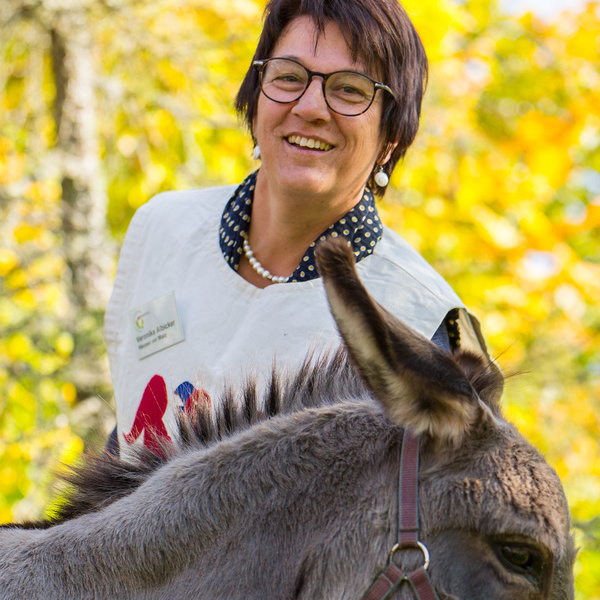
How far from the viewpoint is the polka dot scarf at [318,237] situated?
2.50 meters

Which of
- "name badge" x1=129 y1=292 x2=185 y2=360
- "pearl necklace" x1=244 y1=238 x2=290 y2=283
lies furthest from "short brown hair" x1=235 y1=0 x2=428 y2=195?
"name badge" x1=129 y1=292 x2=185 y2=360

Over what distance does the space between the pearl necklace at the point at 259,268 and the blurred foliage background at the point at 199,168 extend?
2.02 metres

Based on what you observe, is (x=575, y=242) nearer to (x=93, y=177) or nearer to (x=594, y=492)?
(x=594, y=492)

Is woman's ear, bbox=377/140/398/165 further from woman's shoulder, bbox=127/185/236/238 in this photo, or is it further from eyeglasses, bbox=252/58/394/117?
woman's shoulder, bbox=127/185/236/238

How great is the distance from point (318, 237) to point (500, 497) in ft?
3.85

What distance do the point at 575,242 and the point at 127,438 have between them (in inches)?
170

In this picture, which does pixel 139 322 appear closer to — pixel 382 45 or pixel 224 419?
pixel 224 419

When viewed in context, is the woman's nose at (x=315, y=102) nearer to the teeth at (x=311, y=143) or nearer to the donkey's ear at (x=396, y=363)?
the teeth at (x=311, y=143)

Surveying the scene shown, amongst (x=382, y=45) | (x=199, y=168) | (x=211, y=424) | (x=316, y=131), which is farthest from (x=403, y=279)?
(x=199, y=168)

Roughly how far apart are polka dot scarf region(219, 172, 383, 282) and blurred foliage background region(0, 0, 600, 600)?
6.33ft

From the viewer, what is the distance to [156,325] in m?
2.67

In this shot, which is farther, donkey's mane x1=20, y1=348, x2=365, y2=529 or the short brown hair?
the short brown hair

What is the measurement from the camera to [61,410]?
436 cm

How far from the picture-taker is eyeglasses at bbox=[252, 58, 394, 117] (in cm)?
241
